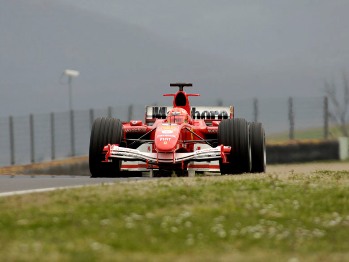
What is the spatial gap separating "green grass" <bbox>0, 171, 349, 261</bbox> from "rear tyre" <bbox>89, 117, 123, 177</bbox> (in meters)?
6.10

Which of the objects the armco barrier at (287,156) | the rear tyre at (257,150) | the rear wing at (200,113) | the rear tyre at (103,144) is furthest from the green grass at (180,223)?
the armco barrier at (287,156)

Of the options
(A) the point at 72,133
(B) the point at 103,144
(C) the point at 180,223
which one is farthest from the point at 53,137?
(C) the point at 180,223

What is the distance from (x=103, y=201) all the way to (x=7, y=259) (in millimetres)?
4365

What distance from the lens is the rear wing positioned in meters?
26.1

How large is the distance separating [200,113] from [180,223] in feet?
47.9

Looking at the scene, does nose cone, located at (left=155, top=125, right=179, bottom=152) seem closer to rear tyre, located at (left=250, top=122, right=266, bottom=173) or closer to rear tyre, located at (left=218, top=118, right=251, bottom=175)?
rear tyre, located at (left=218, top=118, right=251, bottom=175)

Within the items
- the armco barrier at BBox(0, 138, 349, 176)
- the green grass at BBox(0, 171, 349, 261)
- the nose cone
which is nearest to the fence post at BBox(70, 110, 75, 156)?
the armco barrier at BBox(0, 138, 349, 176)

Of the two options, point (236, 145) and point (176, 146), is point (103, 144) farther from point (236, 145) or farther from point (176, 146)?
point (236, 145)

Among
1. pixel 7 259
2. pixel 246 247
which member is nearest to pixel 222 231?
pixel 246 247

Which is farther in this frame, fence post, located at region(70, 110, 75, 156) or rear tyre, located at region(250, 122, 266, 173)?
fence post, located at region(70, 110, 75, 156)

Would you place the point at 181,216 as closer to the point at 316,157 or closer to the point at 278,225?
the point at 278,225

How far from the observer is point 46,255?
9789 millimetres

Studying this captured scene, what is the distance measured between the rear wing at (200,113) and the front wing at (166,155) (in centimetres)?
406

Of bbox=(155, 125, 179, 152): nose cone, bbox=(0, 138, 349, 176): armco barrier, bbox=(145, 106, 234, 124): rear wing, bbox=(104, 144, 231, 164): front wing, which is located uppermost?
bbox=(145, 106, 234, 124): rear wing
